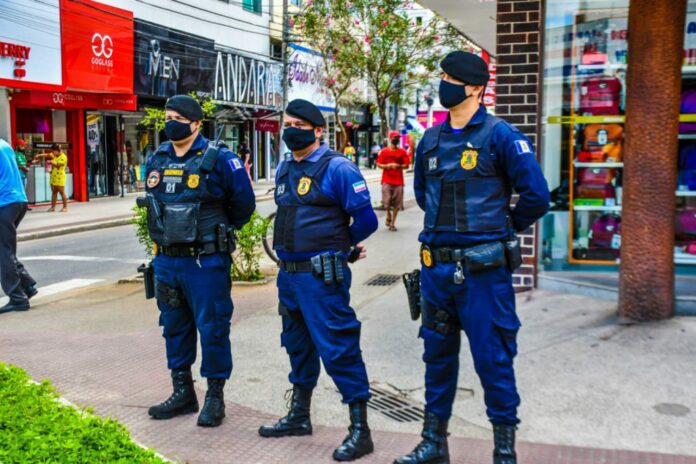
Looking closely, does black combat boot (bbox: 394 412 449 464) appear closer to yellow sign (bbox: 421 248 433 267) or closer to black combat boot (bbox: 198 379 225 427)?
yellow sign (bbox: 421 248 433 267)

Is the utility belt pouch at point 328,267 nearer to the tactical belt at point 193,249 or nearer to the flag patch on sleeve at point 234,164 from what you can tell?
the tactical belt at point 193,249

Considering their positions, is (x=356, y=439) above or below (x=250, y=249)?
below

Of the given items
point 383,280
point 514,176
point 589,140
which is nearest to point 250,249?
point 383,280

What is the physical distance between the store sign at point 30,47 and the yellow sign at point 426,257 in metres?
16.9

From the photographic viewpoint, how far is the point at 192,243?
16.0 feet

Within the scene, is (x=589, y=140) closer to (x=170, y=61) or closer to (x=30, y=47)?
(x=30, y=47)

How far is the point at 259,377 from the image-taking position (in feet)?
19.4

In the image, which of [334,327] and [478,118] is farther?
[334,327]

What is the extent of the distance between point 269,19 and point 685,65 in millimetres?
29142

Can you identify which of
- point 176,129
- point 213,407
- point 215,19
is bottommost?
point 213,407

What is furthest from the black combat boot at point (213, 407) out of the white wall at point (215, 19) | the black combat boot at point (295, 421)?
the white wall at point (215, 19)

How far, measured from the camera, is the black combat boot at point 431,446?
4.19 meters

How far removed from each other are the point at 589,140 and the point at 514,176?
4.18 m

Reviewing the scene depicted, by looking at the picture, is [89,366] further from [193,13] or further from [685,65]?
[193,13]
